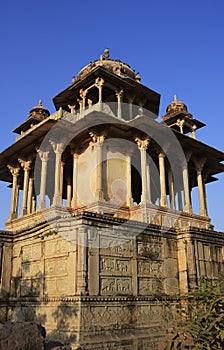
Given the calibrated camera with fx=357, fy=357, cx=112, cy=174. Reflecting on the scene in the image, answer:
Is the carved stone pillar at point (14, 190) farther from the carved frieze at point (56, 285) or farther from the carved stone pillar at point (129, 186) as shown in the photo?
the carved frieze at point (56, 285)

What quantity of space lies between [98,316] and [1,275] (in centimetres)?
520

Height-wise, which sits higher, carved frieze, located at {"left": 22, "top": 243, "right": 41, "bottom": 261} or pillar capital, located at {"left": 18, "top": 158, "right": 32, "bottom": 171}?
pillar capital, located at {"left": 18, "top": 158, "right": 32, "bottom": 171}

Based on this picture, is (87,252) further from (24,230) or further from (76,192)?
(76,192)

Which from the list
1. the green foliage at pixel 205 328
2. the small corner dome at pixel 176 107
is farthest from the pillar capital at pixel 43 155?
the green foliage at pixel 205 328

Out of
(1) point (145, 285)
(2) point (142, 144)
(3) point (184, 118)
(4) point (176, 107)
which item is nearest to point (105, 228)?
(1) point (145, 285)

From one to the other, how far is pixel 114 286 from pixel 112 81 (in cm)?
1344

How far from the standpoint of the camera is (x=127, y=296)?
11125 mm

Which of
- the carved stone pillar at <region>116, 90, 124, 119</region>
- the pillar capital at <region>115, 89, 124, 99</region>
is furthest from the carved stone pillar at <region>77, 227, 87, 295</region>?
the pillar capital at <region>115, 89, 124, 99</region>

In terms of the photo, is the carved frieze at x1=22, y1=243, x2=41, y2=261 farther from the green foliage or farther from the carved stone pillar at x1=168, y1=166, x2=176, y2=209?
the carved stone pillar at x1=168, y1=166, x2=176, y2=209

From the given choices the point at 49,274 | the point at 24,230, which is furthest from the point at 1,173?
the point at 49,274

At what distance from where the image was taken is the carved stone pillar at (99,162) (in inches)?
682

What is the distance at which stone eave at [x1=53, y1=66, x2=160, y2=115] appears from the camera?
20.2 metres

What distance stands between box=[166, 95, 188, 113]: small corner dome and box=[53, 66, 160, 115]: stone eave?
986 mm

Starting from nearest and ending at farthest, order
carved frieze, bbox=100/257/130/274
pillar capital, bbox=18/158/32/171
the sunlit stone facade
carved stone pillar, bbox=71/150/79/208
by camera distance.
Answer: the sunlit stone facade < carved frieze, bbox=100/257/130/274 < carved stone pillar, bbox=71/150/79/208 < pillar capital, bbox=18/158/32/171
